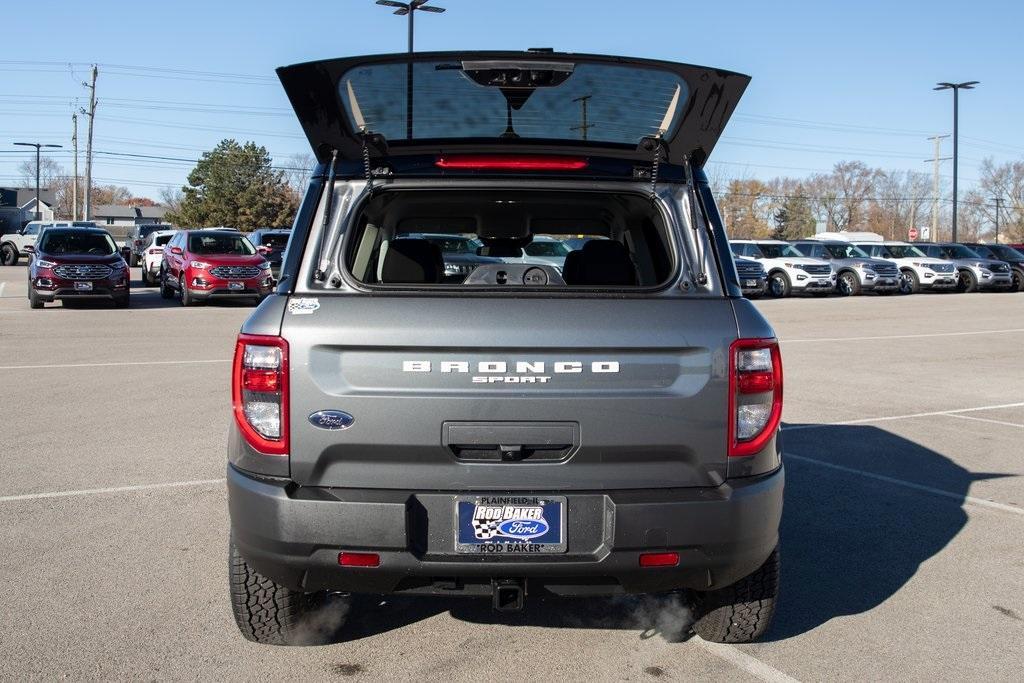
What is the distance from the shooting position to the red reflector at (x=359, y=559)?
132 inches

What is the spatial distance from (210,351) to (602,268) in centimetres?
1121

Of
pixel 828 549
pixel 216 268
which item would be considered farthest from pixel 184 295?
pixel 828 549

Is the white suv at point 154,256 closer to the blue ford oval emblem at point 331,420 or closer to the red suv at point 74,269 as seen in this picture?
the red suv at point 74,269

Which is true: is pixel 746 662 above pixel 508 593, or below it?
below

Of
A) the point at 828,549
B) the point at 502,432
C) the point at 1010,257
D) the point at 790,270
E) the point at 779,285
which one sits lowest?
the point at 828,549

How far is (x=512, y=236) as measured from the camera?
18.8ft

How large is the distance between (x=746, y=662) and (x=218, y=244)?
2242 centimetres

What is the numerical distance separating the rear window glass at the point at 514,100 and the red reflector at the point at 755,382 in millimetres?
1028

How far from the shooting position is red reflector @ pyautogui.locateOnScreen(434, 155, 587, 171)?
12.4 ft

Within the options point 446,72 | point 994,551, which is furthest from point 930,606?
point 446,72

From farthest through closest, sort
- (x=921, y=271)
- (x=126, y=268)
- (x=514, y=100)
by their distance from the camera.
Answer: (x=921, y=271) → (x=126, y=268) → (x=514, y=100)

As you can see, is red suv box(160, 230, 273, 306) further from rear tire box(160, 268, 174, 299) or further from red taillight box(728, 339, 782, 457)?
red taillight box(728, 339, 782, 457)

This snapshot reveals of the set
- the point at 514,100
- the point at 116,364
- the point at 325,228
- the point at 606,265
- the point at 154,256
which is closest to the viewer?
the point at 325,228

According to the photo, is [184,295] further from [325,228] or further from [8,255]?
[8,255]
